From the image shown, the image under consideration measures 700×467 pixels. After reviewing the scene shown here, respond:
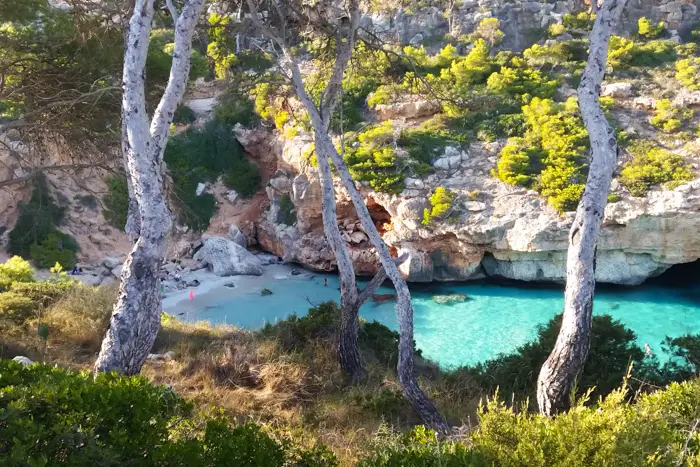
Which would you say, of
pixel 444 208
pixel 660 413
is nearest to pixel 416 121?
pixel 444 208

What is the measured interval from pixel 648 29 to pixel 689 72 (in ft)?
19.8

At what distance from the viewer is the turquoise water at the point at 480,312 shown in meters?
12.4

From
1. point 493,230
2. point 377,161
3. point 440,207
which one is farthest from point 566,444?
point 377,161

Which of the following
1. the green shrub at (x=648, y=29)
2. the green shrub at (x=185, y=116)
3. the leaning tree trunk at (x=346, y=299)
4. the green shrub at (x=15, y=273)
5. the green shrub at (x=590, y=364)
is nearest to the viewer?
the green shrub at (x=590, y=364)

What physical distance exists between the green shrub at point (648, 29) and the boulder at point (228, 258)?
2149cm

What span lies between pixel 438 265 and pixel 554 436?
47.4 feet

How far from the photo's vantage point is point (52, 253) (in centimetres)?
1766

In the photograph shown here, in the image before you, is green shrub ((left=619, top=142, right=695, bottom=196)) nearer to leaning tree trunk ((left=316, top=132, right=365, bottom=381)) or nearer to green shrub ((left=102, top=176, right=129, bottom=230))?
leaning tree trunk ((left=316, top=132, right=365, bottom=381))

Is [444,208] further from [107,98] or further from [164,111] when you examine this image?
[164,111]

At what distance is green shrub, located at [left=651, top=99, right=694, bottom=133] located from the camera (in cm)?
1711

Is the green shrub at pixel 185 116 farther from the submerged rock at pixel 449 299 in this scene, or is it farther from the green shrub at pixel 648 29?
the green shrub at pixel 648 29

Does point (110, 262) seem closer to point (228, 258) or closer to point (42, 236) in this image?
point (42, 236)

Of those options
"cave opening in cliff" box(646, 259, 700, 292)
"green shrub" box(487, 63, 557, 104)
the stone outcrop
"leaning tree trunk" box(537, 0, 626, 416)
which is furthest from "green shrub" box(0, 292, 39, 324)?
"green shrub" box(487, 63, 557, 104)

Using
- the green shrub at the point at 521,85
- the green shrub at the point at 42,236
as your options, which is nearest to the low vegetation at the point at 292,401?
the green shrub at the point at 42,236
